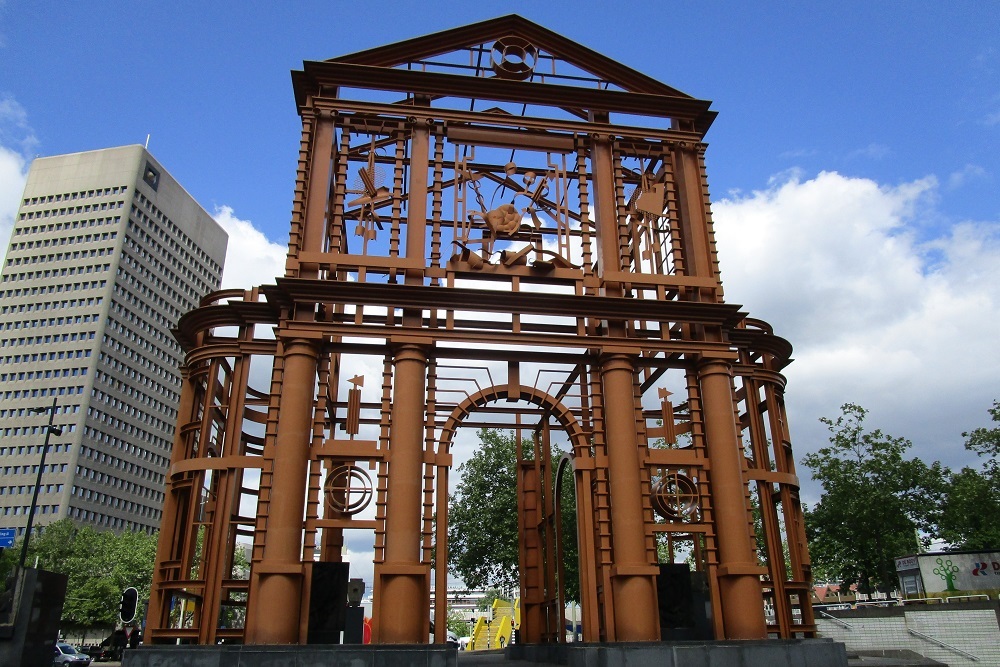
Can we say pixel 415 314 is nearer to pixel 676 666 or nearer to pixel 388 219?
pixel 388 219

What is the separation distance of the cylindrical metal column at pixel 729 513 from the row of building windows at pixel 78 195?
105335mm

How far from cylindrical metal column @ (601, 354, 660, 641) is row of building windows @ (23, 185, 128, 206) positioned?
4102 inches

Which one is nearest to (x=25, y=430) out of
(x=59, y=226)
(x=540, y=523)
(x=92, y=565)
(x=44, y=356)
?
(x=44, y=356)

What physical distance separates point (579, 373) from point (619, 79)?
9.99 m

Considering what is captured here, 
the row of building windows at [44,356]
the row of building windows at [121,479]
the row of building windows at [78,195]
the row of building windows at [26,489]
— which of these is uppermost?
the row of building windows at [78,195]

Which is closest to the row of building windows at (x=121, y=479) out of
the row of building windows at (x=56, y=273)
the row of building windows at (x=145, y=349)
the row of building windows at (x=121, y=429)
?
the row of building windows at (x=121, y=429)

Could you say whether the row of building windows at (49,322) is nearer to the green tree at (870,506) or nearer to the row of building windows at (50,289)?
the row of building windows at (50,289)

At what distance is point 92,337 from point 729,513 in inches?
3930

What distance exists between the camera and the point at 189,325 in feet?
77.6

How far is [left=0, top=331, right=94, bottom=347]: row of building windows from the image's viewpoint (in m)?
101

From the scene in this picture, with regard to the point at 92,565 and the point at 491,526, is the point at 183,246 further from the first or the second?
the point at 491,526

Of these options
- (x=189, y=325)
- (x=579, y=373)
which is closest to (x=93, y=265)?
(x=189, y=325)

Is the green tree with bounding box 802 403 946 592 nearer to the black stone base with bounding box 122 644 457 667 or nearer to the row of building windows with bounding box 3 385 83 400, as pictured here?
the black stone base with bounding box 122 644 457 667

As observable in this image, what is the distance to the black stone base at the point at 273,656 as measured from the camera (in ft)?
54.0
